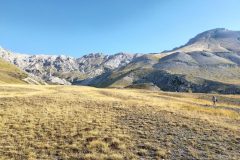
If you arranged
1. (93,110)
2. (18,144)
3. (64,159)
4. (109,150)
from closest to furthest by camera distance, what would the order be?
(64,159)
(109,150)
(18,144)
(93,110)

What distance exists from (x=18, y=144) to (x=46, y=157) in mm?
3973

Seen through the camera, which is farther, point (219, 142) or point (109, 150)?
point (219, 142)

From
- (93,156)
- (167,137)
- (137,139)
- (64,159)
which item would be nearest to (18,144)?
(64,159)

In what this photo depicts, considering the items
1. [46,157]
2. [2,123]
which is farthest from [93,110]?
[46,157]

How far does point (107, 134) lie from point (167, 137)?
5.14 metres

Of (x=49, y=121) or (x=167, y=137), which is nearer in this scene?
(x=167, y=137)

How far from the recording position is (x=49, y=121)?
32.2 m

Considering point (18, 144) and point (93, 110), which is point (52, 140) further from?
point (93, 110)

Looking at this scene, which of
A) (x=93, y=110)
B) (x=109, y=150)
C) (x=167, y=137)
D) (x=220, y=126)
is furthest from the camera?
(x=93, y=110)

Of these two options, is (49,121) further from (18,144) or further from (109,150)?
(109,150)

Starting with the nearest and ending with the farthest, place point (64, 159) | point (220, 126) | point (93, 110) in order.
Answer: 1. point (64, 159)
2. point (220, 126)
3. point (93, 110)

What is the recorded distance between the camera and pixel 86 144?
25.2 metres

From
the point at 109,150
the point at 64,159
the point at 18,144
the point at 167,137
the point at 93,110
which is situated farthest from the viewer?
the point at 93,110

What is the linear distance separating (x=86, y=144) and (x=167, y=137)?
6.88 m
